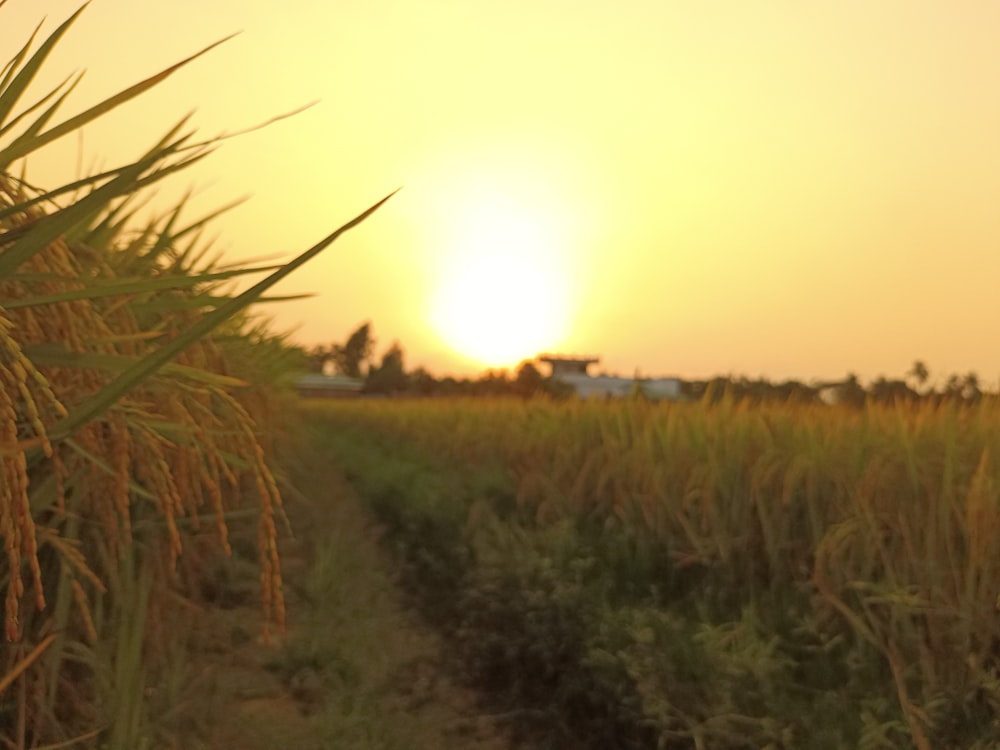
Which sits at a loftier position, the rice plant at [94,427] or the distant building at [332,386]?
the distant building at [332,386]

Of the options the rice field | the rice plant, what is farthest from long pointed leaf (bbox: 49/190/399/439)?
the rice field

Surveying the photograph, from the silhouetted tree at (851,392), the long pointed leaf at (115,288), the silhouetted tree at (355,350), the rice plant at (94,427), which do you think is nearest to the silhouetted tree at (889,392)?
the silhouetted tree at (851,392)

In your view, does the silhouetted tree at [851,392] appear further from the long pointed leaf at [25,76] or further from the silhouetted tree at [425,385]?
the silhouetted tree at [425,385]

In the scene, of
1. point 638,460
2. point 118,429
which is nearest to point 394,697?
point 638,460

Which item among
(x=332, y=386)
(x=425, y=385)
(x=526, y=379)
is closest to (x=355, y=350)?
(x=332, y=386)

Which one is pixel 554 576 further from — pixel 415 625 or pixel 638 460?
pixel 415 625

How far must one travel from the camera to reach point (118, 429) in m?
1.36

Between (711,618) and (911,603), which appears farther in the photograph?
(711,618)

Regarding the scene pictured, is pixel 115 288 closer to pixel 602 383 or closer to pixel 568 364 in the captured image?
pixel 602 383

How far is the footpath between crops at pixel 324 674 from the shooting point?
3174 millimetres

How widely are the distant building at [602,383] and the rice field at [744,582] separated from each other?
661mm

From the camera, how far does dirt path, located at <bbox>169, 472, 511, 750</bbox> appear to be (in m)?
3.19

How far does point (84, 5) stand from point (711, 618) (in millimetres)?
2890

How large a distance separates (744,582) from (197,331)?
3.10 m
